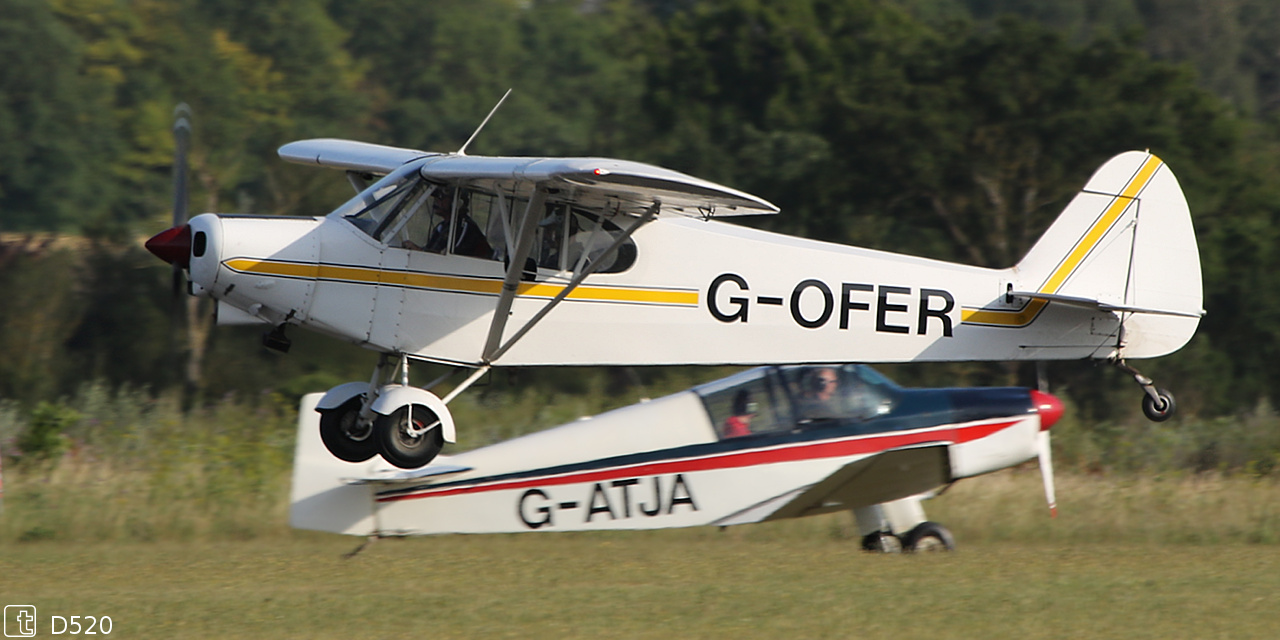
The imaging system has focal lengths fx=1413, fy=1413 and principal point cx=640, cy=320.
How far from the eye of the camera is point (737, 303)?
9.95 meters

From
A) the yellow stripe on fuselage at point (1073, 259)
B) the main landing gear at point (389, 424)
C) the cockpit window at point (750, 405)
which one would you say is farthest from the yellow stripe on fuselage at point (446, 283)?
the yellow stripe on fuselage at point (1073, 259)

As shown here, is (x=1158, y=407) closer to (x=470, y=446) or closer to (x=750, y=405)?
(x=750, y=405)

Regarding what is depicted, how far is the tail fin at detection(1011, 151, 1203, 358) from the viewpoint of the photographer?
35.4 feet

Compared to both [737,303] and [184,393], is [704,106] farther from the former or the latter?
[737,303]

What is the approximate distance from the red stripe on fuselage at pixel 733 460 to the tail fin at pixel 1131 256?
1.55m

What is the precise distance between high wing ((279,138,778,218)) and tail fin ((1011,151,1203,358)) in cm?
296

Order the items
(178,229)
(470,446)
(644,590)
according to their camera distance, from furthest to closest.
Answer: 1. (470,446)
2. (178,229)
3. (644,590)

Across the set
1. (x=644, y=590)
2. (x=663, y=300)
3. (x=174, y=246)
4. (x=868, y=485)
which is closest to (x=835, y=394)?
(x=868, y=485)

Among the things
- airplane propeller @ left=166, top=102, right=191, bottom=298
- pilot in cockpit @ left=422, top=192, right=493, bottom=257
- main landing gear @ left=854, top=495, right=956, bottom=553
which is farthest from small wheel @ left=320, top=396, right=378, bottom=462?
main landing gear @ left=854, top=495, right=956, bottom=553

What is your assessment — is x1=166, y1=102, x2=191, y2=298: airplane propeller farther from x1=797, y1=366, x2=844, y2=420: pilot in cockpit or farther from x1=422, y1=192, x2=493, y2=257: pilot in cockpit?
x1=797, y1=366, x2=844, y2=420: pilot in cockpit

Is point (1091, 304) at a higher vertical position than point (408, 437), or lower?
higher

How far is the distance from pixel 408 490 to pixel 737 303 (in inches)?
108

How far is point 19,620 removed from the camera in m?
7.83

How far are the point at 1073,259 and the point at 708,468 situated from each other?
3.34 metres
